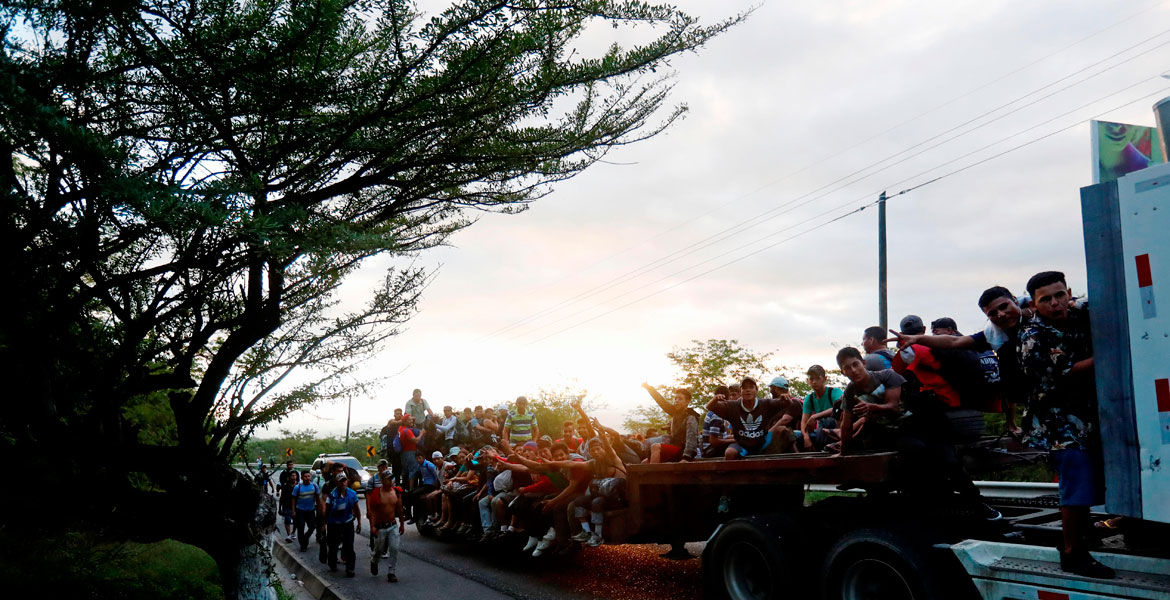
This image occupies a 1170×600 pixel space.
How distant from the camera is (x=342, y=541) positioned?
12547mm

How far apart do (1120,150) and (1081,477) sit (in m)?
1.67

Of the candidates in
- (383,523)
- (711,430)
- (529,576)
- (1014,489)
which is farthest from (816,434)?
(383,523)

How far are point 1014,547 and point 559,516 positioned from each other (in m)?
6.13

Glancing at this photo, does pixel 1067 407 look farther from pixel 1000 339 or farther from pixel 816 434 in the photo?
pixel 816 434

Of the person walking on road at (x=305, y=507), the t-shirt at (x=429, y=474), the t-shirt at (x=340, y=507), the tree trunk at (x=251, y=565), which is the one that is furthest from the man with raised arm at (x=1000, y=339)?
the person walking on road at (x=305, y=507)

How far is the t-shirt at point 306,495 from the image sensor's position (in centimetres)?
1634

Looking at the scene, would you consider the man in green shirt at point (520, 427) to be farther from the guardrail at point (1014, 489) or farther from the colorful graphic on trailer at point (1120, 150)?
the colorful graphic on trailer at point (1120, 150)

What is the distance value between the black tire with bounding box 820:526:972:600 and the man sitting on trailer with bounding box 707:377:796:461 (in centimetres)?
243

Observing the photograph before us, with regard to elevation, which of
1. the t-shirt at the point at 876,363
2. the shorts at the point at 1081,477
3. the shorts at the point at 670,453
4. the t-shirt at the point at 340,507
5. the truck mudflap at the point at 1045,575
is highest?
the t-shirt at the point at 876,363

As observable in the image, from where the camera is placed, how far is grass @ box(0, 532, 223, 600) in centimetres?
831

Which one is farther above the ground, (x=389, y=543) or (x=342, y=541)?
(x=389, y=543)

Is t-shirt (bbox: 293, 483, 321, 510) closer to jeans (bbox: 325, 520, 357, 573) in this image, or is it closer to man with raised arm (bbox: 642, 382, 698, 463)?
jeans (bbox: 325, 520, 357, 573)

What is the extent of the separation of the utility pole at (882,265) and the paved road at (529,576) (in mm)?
12798

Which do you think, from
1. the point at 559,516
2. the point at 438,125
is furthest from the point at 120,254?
the point at 559,516
